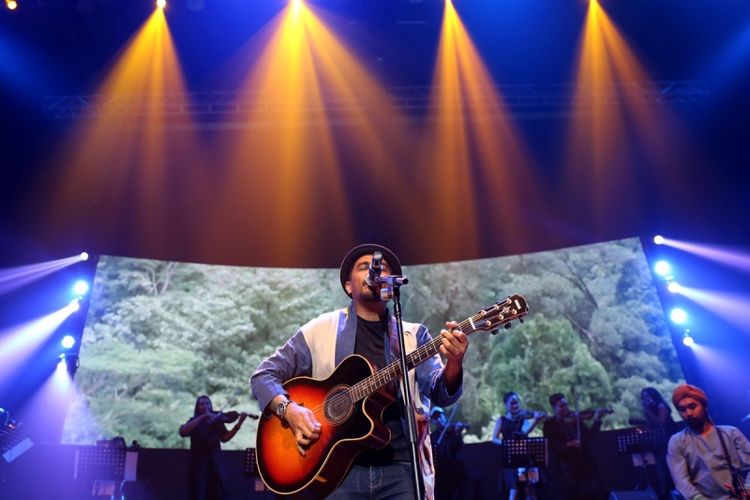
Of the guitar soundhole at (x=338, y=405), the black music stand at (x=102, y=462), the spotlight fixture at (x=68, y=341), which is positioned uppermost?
the spotlight fixture at (x=68, y=341)

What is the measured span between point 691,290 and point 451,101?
5.17m

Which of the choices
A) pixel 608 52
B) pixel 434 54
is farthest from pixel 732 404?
pixel 434 54

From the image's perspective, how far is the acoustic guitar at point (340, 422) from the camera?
308cm

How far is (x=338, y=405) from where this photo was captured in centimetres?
327

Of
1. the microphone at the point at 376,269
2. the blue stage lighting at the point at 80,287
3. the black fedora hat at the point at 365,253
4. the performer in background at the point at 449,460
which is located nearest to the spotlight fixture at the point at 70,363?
the blue stage lighting at the point at 80,287

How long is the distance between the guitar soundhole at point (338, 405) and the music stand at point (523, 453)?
Result: 5.79m

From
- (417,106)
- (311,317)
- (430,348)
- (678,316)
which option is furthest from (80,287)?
(678,316)

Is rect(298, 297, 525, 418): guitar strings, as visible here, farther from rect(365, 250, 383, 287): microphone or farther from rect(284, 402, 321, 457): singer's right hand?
rect(365, 250, 383, 287): microphone

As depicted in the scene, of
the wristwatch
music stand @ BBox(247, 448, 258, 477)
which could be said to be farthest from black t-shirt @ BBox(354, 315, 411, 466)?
music stand @ BBox(247, 448, 258, 477)

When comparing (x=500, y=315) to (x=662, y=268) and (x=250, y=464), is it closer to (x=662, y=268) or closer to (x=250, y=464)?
(x=250, y=464)

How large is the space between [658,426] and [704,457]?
11.3 feet

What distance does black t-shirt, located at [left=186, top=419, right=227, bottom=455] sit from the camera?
9039 millimetres

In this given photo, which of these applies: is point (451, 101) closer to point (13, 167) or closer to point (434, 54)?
point (434, 54)

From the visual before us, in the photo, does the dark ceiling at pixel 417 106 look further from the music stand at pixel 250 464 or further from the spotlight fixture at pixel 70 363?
the music stand at pixel 250 464
